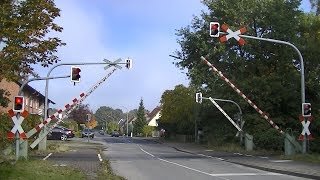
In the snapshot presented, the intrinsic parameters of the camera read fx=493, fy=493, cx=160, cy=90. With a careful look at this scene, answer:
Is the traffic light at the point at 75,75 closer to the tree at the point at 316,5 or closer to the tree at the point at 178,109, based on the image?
the tree at the point at 316,5

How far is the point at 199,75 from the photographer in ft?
143

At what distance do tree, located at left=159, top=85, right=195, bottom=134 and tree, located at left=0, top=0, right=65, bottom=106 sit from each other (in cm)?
4778

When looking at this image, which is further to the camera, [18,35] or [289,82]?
[289,82]

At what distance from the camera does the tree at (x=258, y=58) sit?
133ft

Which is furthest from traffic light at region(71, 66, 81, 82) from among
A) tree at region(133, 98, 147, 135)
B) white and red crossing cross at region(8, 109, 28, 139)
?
tree at region(133, 98, 147, 135)

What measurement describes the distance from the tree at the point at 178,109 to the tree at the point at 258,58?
1897 centimetres

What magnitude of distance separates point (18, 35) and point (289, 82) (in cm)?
3107

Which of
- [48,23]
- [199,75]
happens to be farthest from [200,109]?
[48,23]

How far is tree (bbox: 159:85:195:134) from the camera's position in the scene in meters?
66.0

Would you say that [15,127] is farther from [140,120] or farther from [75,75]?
[140,120]

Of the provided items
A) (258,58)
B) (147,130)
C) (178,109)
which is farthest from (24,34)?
(147,130)

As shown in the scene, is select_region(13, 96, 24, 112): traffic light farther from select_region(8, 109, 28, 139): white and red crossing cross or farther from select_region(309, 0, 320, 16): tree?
select_region(309, 0, 320, 16): tree

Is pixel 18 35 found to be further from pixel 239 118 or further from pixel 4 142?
pixel 239 118

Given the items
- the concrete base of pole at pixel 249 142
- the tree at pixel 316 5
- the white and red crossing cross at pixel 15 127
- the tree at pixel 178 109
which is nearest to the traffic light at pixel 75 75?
the white and red crossing cross at pixel 15 127
